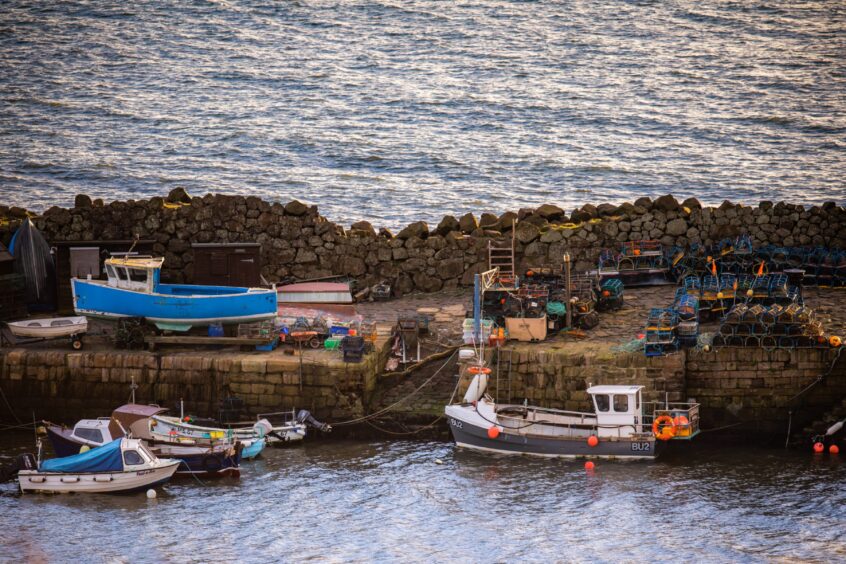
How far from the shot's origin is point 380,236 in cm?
4022

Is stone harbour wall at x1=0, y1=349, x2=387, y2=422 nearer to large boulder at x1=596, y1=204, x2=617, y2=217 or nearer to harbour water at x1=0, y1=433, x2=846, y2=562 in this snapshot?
harbour water at x1=0, y1=433, x2=846, y2=562

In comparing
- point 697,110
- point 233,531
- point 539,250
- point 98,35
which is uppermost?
point 98,35

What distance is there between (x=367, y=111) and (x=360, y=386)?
3723cm

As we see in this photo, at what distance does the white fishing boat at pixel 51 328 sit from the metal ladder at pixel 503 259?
10.2 m

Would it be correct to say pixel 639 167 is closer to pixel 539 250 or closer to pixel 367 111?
→ pixel 367 111

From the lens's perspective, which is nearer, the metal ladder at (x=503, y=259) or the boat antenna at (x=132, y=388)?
the boat antenna at (x=132, y=388)

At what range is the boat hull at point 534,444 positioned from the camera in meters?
33.5

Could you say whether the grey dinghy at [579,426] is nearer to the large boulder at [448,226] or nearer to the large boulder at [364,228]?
the large boulder at [448,226]

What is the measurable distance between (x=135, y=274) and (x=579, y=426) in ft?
36.9

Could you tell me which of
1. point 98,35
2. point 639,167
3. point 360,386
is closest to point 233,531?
point 360,386

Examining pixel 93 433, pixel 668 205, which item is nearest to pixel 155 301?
pixel 93 433

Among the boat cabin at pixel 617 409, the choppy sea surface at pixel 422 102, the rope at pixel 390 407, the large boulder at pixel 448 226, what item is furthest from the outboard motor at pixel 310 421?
the choppy sea surface at pixel 422 102

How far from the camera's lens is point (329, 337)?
1427 inches

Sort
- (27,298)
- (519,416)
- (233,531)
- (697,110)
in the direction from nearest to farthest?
1. (233,531)
2. (519,416)
3. (27,298)
4. (697,110)
